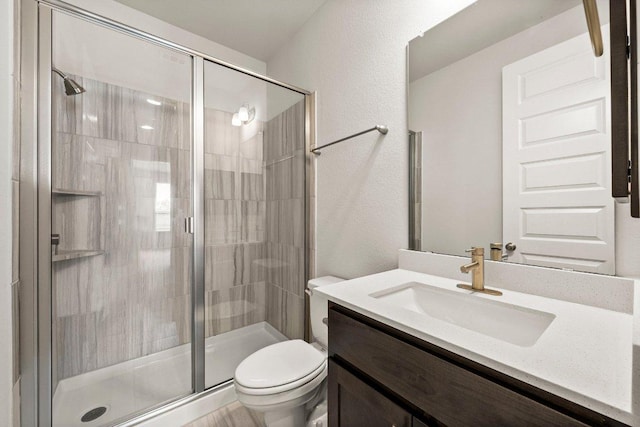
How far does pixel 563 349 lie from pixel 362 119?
126 cm

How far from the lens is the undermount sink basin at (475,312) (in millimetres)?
726

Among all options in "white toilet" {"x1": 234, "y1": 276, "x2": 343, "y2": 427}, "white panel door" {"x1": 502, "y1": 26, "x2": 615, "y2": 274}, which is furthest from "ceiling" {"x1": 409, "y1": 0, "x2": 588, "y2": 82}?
"white toilet" {"x1": 234, "y1": 276, "x2": 343, "y2": 427}

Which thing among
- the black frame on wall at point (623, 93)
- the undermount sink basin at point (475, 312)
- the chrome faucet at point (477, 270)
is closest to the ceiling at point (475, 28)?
the black frame on wall at point (623, 93)

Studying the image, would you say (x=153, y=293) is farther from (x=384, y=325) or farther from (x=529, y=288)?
(x=529, y=288)

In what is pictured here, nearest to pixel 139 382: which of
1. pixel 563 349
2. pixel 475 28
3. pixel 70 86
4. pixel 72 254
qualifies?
pixel 72 254

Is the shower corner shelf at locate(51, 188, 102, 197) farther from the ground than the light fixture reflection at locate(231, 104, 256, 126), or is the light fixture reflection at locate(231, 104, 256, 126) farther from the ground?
the light fixture reflection at locate(231, 104, 256, 126)

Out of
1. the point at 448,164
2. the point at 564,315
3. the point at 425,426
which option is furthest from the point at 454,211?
the point at 425,426

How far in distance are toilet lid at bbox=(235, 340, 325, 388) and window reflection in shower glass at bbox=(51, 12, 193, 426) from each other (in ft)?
1.92

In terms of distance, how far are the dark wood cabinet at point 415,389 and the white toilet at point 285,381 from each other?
0.29 m

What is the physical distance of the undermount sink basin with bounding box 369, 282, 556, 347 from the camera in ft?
2.38

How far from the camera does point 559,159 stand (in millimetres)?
834

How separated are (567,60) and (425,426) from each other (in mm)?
1107

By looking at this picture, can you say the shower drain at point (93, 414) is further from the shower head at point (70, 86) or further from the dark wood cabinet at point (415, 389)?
the shower head at point (70, 86)

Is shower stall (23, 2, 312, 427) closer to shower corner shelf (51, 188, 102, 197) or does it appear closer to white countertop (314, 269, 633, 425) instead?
shower corner shelf (51, 188, 102, 197)
